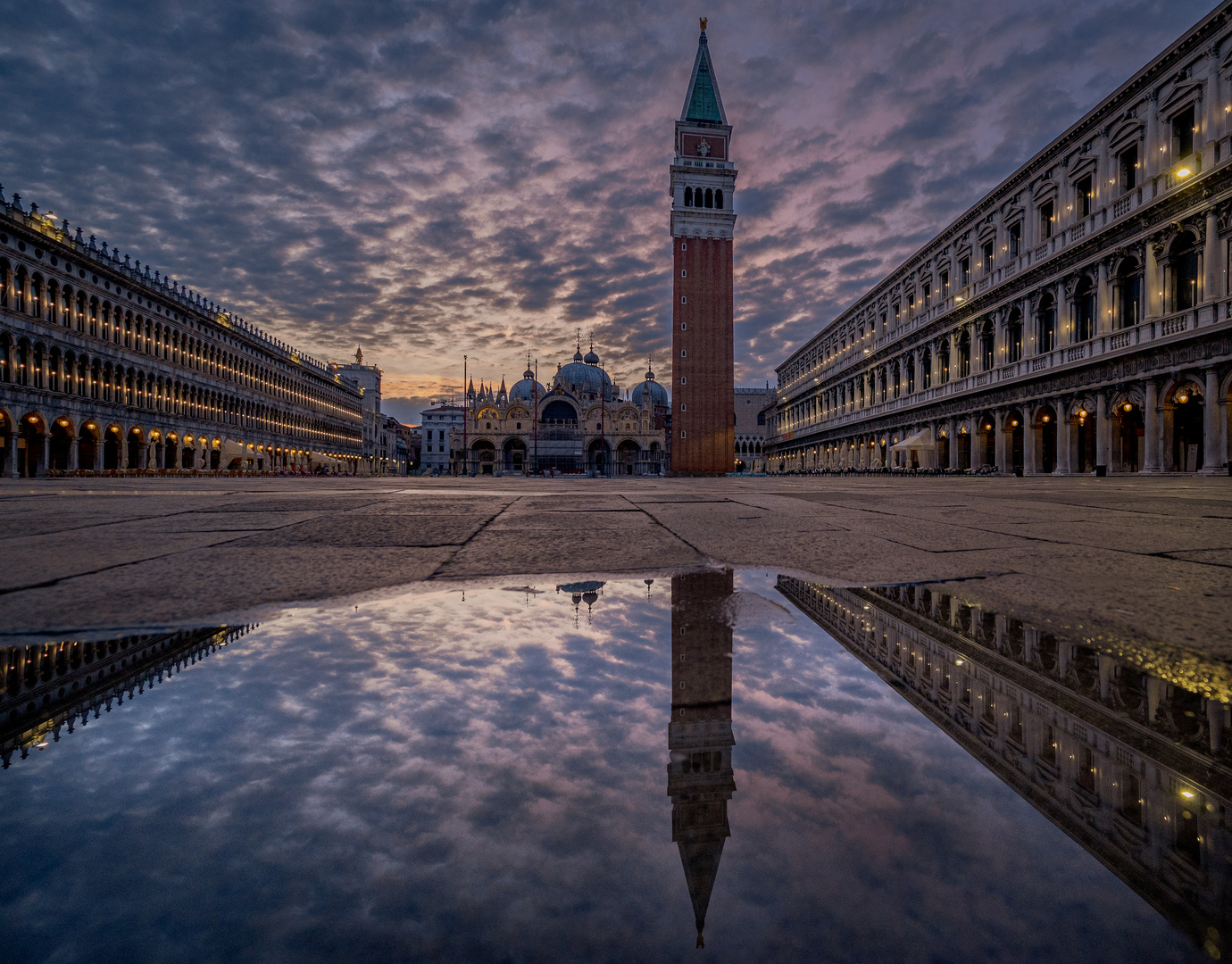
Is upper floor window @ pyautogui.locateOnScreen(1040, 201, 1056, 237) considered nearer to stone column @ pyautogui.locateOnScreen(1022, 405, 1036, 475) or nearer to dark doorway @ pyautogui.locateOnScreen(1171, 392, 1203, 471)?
stone column @ pyautogui.locateOnScreen(1022, 405, 1036, 475)

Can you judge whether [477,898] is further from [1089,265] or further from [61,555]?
[1089,265]

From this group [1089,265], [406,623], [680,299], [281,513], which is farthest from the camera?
[680,299]

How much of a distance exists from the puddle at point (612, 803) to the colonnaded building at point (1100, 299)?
2322cm

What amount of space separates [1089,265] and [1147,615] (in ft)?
92.0

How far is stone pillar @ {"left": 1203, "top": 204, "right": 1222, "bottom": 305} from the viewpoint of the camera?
17.5 m

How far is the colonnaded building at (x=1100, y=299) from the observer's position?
17.9m

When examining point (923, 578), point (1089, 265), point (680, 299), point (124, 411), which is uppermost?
point (680, 299)

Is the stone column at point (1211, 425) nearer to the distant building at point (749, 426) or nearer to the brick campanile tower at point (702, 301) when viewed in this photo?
the brick campanile tower at point (702, 301)

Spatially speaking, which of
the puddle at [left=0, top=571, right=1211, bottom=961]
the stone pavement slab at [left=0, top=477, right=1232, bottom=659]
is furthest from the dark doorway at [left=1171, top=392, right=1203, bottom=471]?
the puddle at [left=0, top=571, right=1211, bottom=961]

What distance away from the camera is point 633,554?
2.80 metres

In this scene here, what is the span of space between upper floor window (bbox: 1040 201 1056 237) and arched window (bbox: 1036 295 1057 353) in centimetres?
289

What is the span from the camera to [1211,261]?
17672mm

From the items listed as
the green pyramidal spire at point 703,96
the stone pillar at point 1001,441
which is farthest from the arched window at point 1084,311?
the green pyramidal spire at point 703,96

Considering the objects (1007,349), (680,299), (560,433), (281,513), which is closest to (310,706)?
(281,513)
